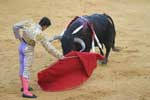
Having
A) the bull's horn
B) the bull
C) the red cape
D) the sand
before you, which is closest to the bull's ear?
the bull

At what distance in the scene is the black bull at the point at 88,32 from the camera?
29.5ft

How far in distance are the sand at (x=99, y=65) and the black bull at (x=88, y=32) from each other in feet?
1.80

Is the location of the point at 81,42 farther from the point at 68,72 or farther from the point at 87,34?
the point at 68,72

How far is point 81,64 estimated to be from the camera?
8.58m

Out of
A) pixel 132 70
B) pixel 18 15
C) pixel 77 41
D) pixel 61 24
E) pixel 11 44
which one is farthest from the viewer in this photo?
pixel 18 15

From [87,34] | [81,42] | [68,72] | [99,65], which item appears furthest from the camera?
[99,65]

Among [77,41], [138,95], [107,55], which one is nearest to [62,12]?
[107,55]

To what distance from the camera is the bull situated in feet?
29.5

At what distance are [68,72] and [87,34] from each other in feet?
4.09

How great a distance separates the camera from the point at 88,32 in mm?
9562

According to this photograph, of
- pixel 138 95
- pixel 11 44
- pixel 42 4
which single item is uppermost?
pixel 138 95

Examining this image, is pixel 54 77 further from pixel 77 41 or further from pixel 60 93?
pixel 77 41

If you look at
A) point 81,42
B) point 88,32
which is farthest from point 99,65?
point 81,42

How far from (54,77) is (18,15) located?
29.5 feet
